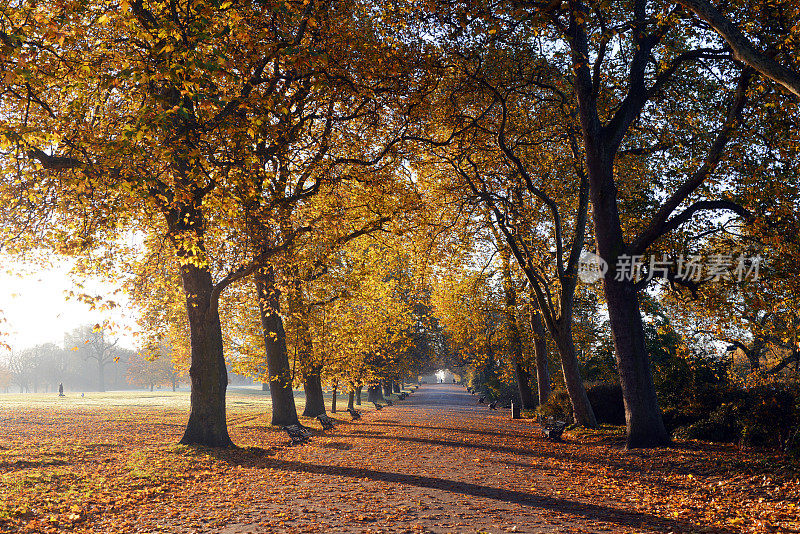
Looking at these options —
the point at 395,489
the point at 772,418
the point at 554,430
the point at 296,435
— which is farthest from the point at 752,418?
the point at 296,435

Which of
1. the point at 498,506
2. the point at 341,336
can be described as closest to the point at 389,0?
the point at 498,506

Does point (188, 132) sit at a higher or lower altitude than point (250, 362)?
Answer: higher

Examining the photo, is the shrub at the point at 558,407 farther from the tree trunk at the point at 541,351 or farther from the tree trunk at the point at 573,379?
the tree trunk at the point at 573,379

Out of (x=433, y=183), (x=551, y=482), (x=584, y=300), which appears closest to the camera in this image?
(x=551, y=482)

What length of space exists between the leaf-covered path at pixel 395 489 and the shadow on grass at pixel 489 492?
0.03 metres

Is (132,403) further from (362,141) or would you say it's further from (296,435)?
(362,141)

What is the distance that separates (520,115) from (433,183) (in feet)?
15.5

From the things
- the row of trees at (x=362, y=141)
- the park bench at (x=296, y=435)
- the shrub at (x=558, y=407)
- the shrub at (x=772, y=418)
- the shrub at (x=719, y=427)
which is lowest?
the shrub at (x=558, y=407)

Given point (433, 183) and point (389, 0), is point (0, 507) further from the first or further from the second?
point (433, 183)

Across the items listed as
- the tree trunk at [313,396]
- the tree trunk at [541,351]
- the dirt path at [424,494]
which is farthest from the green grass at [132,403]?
the dirt path at [424,494]

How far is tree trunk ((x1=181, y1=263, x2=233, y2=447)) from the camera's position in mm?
14234

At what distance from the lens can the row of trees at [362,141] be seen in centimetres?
933

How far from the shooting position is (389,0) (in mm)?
12195

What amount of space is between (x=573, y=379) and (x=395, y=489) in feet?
37.3
